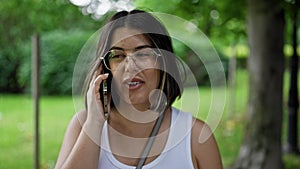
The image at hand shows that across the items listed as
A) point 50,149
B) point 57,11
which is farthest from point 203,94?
point 50,149

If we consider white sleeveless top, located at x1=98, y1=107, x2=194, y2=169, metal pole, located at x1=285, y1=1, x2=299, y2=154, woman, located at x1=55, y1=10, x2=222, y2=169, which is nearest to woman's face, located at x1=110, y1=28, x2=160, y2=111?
woman, located at x1=55, y1=10, x2=222, y2=169

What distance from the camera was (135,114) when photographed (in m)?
1.42

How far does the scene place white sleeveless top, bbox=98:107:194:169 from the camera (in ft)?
4.70

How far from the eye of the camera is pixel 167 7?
367 cm

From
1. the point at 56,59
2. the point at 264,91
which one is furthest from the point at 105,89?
the point at 56,59

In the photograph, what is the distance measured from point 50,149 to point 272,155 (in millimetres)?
2835

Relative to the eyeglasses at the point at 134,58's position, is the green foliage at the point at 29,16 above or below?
above

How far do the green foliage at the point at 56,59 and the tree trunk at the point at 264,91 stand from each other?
3.55 m

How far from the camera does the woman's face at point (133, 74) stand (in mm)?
1311

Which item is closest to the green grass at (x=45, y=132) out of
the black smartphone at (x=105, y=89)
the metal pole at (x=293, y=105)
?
the metal pole at (x=293, y=105)

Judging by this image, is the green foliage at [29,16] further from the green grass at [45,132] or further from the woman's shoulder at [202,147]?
the woman's shoulder at [202,147]

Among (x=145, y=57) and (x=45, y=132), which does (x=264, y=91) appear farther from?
(x=45, y=132)

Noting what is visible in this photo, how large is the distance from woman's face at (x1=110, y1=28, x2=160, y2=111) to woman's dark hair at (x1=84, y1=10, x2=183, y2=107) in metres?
0.03

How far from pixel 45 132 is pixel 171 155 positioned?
6.00 metres
